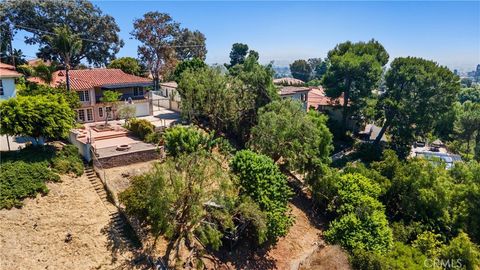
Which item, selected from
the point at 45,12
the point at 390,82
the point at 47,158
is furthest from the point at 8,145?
the point at 390,82

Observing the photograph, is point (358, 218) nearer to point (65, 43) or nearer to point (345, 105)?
point (345, 105)

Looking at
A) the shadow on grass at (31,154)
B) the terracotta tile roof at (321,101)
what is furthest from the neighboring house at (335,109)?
the shadow on grass at (31,154)

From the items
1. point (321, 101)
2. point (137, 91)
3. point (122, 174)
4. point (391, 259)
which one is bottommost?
point (391, 259)

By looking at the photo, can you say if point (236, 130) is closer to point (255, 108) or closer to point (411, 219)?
point (255, 108)

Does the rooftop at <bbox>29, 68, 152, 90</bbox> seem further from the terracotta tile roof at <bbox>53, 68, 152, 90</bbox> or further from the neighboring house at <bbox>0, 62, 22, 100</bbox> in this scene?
the neighboring house at <bbox>0, 62, 22, 100</bbox>

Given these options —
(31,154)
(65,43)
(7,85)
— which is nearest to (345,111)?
(65,43)

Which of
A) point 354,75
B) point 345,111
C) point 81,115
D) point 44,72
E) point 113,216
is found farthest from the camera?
point 345,111

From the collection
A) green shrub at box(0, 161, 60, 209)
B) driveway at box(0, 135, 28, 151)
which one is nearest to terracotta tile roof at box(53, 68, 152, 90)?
driveway at box(0, 135, 28, 151)

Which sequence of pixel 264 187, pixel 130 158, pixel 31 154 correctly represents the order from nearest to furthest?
pixel 264 187 < pixel 31 154 < pixel 130 158
